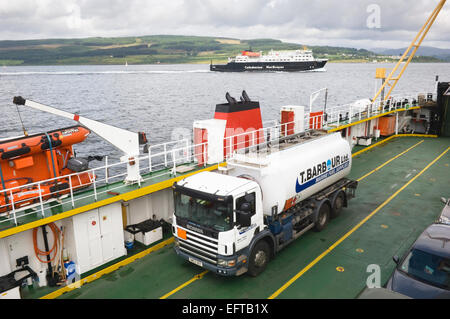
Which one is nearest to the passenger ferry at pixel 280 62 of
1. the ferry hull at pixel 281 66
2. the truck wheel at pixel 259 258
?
the ferry hull at pixel 281 66

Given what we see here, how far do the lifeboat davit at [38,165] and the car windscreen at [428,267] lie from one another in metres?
8.42

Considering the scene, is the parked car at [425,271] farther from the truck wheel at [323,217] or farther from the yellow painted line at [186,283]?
the yellow painted line at [186,283]

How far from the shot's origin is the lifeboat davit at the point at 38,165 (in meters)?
9.61

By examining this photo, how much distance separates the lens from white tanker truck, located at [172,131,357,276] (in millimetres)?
8352

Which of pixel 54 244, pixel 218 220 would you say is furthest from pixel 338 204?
pixel 54 244

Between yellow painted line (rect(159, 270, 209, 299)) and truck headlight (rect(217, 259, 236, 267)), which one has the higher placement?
truck headlight (rect(217, 259, 236, 267))

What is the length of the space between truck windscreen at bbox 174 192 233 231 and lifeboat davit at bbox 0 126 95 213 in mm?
2899

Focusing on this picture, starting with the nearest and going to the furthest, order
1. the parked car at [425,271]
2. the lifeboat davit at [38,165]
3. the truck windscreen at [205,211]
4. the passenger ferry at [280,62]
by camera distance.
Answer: the parked car at [425,271]
the truck windscreen at [205,211]
the lifeboat davit at [38,165]
the passenger ferry at [280,62]

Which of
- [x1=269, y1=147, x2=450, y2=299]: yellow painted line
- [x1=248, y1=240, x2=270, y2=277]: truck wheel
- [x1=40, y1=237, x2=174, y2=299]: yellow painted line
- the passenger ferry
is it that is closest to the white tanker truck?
[x1=248, y1=240, x2=270, y2=277]: truck wheel

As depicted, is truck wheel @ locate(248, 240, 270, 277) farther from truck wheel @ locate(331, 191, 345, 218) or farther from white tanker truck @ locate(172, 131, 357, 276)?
truck wheel @ locate(331, 191, 345, 218)

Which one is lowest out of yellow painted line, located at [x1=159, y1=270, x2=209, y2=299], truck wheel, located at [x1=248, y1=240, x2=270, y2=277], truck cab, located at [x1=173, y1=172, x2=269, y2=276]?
yellow painted line, located at [x1=159, y1=270, x2=209, y2=299]

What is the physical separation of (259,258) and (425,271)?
12.7 feet

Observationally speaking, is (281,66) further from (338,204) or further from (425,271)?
(425,271)

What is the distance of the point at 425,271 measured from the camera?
25.2ft
